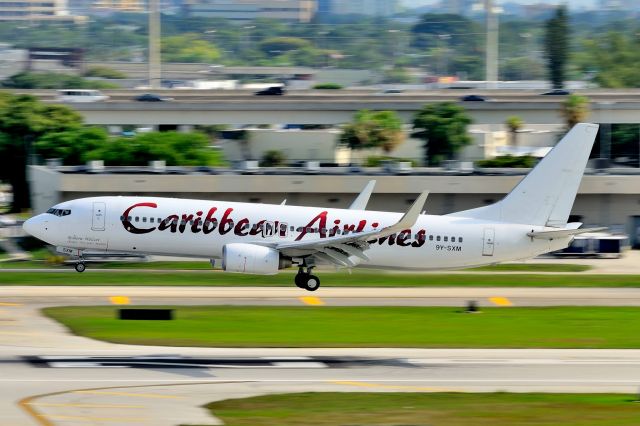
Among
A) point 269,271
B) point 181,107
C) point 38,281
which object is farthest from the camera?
point 181,107

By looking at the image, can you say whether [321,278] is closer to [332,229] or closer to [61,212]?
[332,229]

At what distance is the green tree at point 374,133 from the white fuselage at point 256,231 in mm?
62725

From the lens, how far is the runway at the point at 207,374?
31.0 m

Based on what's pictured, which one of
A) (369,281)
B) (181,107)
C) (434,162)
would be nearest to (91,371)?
(369,281)

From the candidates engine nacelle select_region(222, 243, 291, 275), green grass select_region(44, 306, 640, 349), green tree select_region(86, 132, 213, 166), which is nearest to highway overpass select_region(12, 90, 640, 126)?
green tree select_region(86, 132, 213, 166)

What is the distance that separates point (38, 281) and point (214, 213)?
384 inches

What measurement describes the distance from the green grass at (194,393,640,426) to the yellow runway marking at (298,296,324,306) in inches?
722

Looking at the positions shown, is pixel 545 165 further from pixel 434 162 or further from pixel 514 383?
pixel 434 162

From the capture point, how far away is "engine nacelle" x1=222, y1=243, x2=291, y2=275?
5297cm

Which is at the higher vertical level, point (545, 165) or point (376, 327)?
point (545, 165)

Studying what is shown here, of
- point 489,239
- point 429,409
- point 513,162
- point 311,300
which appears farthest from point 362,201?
point 513,162

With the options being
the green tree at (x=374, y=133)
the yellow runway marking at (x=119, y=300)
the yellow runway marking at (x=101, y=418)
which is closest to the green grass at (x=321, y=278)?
the yellow runway marking at (x=119, y=300)

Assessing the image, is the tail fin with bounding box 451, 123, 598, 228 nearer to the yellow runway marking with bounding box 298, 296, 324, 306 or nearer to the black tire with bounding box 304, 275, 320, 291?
the black tire with bounding box 304, 275, 320, 291

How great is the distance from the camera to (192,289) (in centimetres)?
5641
